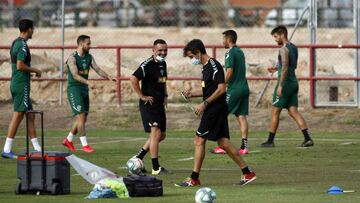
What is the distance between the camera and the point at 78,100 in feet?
77.2

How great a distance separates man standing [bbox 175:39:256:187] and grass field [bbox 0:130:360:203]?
0.33m

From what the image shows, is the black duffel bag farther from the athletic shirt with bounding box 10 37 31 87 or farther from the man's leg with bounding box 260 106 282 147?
the man's leg with bounding box 260 106 282 147

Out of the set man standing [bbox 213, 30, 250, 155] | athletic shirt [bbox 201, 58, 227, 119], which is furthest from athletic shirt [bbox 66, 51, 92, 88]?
athletic shirt [bbox 201, 58, 227, 119]

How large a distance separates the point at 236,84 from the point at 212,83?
5.84 meters

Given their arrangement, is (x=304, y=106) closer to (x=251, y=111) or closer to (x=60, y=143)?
(x=251, y=111)

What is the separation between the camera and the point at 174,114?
30406 mm

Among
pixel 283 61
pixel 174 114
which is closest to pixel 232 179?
pixel 283 61

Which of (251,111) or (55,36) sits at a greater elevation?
(55,36)

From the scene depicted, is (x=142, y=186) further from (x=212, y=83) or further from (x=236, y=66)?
(x=236, y=66)

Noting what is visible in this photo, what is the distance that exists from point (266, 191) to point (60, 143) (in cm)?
929

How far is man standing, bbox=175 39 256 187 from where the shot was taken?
57.2ft

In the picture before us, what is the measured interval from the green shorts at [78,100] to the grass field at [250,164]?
2.66 feet

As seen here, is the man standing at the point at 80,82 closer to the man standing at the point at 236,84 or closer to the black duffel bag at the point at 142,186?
the man standing at the point at 236,84

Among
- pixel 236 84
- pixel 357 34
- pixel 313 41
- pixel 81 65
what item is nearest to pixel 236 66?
pixel 236 84
